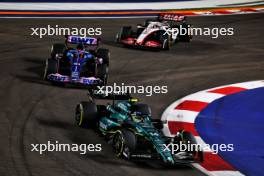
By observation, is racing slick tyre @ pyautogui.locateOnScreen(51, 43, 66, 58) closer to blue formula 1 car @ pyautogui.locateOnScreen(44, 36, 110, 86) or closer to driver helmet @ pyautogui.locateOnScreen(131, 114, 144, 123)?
blue formula 1 car @ pyautogui.locateOnScreen(44, 36, 110, 86)

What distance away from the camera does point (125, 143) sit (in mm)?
11828

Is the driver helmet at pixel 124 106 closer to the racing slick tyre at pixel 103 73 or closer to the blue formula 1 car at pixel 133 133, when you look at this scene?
the blue formula 1 car at pixel 133 133

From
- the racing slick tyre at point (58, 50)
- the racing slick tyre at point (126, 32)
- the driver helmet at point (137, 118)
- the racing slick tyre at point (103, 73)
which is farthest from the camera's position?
the racing slick tyre at point (126, 32)

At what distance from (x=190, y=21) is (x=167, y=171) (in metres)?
15.5

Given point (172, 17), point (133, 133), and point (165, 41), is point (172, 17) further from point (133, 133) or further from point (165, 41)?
point (133, 133)

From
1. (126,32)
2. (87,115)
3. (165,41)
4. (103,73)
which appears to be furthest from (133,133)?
(126,32)

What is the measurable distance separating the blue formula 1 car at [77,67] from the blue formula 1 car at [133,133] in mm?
3230

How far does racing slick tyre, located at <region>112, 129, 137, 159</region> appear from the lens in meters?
11.8

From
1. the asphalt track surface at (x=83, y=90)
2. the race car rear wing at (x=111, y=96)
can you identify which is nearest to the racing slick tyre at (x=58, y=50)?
the asphalt track surface at (x=83, y=90)

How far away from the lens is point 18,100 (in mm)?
15492

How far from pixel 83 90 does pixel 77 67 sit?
71cm

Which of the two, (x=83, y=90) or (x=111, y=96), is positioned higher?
(x=111, y=96)

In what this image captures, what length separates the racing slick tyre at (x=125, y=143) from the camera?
1177 cm

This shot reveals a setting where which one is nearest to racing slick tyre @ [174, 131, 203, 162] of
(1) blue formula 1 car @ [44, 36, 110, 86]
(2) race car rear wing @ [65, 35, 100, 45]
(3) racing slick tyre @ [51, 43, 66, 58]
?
(1) blue formula 1 car @ [44, 36, 110, 86]
